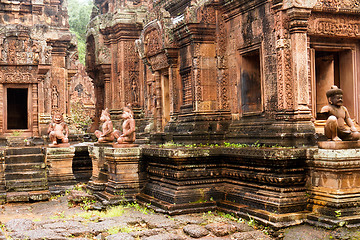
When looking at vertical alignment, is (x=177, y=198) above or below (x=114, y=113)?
below

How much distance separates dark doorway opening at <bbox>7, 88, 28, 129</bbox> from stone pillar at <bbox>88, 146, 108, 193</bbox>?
7855 mm

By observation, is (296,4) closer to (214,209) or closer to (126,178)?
(214,209)

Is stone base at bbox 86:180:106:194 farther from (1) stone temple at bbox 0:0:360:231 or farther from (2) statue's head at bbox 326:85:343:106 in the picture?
(2) statue's head at bbox 326:85:343:106

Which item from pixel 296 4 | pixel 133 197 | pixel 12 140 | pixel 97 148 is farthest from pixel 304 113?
pixel 12 140

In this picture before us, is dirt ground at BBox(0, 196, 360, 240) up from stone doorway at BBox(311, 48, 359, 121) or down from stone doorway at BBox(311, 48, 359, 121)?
down

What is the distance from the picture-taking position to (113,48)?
16891 mm

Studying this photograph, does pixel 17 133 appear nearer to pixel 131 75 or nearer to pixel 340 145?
pixel 131 75

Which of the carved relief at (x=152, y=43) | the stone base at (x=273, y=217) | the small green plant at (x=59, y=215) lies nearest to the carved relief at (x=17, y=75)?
the carved relief at (x=152, y=43)

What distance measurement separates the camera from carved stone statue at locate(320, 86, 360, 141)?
691cm

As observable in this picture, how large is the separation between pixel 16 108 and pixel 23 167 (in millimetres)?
6609

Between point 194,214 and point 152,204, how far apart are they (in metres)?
1.09

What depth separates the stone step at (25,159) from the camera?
1250 cm

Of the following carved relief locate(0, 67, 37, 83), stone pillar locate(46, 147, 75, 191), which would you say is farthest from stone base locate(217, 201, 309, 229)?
carved relief locate(0, 67, 37, 83)

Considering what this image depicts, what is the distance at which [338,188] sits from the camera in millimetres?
6762
